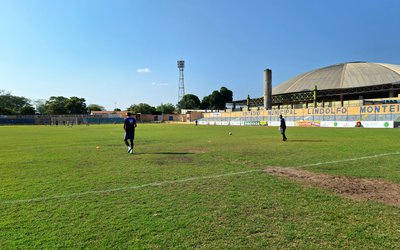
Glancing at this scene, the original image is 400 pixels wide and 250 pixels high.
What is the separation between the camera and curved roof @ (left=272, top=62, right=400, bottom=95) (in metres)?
78.8

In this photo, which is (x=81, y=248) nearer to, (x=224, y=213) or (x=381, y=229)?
(x=224, y=213)

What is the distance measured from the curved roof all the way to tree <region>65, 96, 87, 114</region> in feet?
295

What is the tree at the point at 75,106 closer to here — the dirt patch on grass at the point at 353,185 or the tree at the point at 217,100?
the tree at the point at 217,100

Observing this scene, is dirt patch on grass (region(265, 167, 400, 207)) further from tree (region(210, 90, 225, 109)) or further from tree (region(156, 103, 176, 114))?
tree (region(156, 103, 176, 114))

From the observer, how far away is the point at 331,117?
45625 millimetres

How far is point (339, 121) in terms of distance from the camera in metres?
43.8

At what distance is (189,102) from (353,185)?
142631mm

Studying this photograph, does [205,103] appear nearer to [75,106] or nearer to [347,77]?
[75,106]

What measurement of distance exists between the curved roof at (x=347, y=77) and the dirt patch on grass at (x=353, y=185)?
82.2 m

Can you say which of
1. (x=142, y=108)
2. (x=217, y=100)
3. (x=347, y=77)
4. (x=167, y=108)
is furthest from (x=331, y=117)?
(x=167, y=108)

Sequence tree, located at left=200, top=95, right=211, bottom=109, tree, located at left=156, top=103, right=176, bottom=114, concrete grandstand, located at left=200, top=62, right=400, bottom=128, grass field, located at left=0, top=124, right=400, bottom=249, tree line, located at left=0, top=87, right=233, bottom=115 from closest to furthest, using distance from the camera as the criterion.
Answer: grass field, located at left=0, top=124, right=400, bottom=249
concrete grandstand, located at left=200, top=62, right=400, bottom=128
tree line, located at left=0, top=87, right=233, bottom=115
tree, located at left=200, top=95, right=211, bottom=109
tree, located at left=156, top=103, right=176, bottom=114

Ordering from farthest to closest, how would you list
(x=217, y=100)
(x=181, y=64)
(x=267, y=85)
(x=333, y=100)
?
(x=181, y=64), (x=217, y=100), (x=267, y=85), (x=333, y=100)

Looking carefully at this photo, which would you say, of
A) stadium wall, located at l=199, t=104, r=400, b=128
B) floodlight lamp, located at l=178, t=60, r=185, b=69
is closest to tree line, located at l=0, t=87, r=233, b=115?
floodlight lamp, located at l=178, t=60, r=185, b=69

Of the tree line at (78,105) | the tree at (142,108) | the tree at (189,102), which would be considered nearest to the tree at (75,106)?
the tree line at (78,105)
